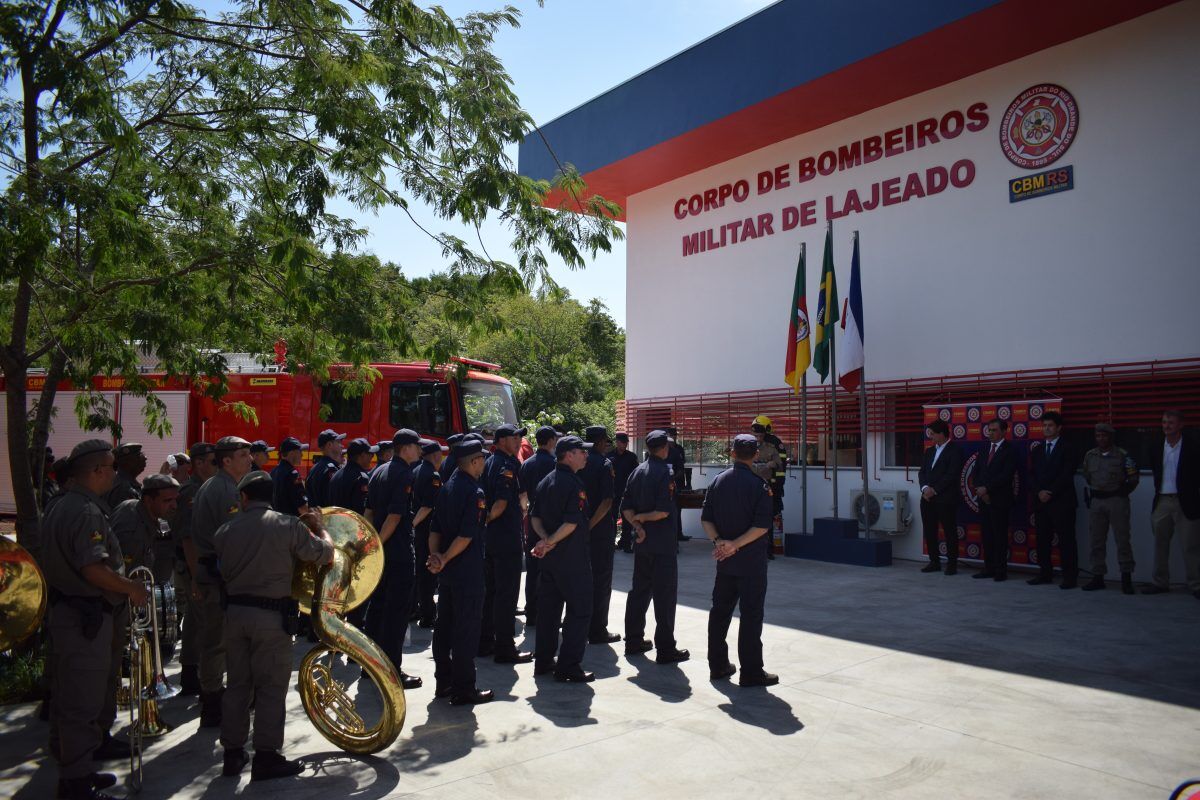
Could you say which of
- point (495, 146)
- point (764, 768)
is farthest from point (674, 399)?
point (764, 768)

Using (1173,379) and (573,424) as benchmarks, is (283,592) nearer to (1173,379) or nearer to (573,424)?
(1173,379)

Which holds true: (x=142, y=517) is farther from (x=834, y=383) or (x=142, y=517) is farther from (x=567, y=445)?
(x=834, y=383)

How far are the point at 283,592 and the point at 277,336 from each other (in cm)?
494

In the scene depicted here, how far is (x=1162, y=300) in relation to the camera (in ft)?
33.2

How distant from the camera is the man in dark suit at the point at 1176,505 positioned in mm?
9055

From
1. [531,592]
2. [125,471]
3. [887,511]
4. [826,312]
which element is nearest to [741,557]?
[531,592]

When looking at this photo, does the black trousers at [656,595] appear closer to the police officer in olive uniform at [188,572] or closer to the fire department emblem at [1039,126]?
the police officer in olive uniform at [188,572]

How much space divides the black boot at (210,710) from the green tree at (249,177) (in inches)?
106

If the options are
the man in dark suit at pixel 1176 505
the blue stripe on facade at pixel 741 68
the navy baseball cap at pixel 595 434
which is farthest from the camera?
the blue stripe on facade at pixel 741 68

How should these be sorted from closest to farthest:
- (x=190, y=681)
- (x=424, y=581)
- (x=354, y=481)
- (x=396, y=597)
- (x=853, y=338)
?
(x=190, y=681) < (x=396, y=597) < (x=354, y=481) < (x=424, y=581) < (x=853, y=338)

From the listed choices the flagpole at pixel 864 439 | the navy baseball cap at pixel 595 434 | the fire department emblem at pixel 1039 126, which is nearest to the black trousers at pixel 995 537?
the flagpole at pixel 864 439

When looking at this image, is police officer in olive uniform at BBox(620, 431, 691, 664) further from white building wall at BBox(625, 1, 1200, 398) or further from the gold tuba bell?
white building wall at BBox(625, 1, 1200, 398)

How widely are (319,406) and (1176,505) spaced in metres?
10.9

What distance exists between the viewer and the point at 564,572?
260 inches
